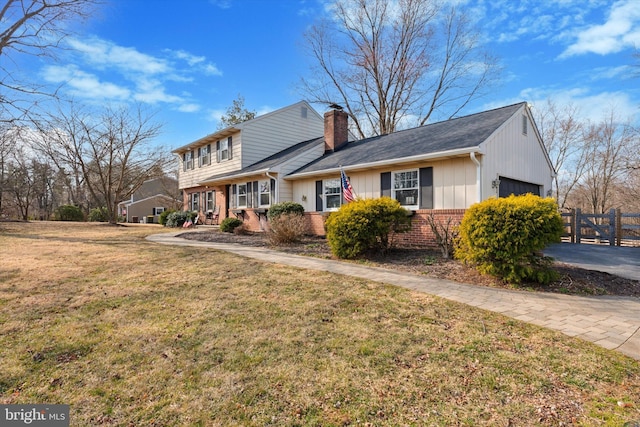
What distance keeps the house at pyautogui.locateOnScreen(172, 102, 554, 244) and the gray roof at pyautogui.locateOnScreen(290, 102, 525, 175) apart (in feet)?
0.12

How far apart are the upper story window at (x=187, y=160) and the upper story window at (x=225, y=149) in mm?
3728

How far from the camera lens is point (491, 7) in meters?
13.0

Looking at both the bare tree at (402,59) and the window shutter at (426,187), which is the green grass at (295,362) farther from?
the bare tree at (402,59)

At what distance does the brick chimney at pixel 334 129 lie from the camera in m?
15.9

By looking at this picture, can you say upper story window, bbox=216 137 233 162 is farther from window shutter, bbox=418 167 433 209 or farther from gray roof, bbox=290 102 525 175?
window shutter, bbox=418 167 433 209

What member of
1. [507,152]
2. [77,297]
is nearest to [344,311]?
[77,297]

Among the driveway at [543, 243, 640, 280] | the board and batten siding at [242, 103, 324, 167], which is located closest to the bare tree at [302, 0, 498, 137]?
the board and batten siding at [242, 103, 324, 167]

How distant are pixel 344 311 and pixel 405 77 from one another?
2354cm

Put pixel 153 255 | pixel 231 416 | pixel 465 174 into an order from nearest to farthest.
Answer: pixel 231 416 < pixel 153 255 < pixel 465 174

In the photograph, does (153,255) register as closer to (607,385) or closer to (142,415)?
(142,415)

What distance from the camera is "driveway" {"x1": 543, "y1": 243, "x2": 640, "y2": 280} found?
684 cm

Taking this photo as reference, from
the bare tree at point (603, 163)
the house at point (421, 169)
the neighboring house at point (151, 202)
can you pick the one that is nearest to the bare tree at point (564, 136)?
the bare tree at point (603, 163)

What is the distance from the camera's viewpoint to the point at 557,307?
14.6ft

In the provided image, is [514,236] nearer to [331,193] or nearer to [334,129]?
[331,193]
